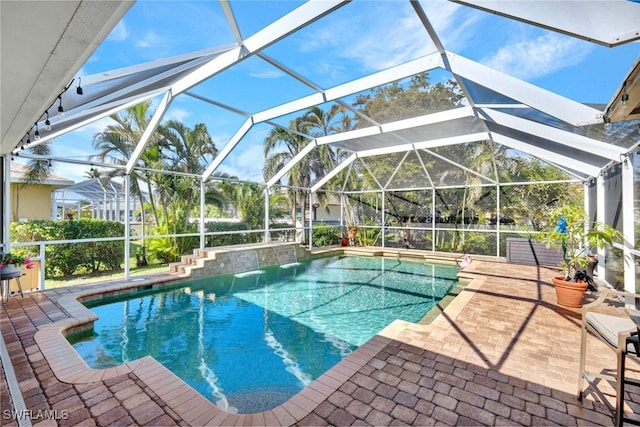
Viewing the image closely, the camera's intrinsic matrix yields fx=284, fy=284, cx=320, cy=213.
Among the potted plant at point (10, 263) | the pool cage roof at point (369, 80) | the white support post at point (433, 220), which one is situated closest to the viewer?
the pool cage roof at point (369, 80)

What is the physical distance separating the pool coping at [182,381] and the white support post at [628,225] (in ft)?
11.0

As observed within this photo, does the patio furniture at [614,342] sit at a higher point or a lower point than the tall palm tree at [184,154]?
lower

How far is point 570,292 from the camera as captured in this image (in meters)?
5.45

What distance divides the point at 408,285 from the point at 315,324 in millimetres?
4065

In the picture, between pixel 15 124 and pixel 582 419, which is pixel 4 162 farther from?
pixel 582 419

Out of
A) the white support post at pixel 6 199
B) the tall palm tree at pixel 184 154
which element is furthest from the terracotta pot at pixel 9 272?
the tall palm tree at pixel 184 154

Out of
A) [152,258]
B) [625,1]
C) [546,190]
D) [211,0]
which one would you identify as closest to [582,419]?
[625,1]

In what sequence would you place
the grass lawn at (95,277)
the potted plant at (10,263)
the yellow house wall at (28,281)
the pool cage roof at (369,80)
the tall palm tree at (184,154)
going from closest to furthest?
1. the pool cage roof at (369,80)
2. the potted plant at (10,263)
3. the yellow house wall at (28,281)
4. the grass lawn at (95,277)
5. the tall palm tree at (184,154)

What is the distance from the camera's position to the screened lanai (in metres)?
3.46

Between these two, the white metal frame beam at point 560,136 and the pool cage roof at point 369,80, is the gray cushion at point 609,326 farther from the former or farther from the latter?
the white metal frame beam at point 560,136

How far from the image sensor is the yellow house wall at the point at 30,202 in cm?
801

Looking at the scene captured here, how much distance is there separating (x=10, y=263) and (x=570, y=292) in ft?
35.8

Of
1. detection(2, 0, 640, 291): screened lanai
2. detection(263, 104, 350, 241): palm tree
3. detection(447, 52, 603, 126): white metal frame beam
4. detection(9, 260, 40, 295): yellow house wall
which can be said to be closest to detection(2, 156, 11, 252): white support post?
detection(2, 0, 640, 291): screened lanai

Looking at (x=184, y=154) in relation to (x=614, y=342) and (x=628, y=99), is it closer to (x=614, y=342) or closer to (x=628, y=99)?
(x=628, y=99)
